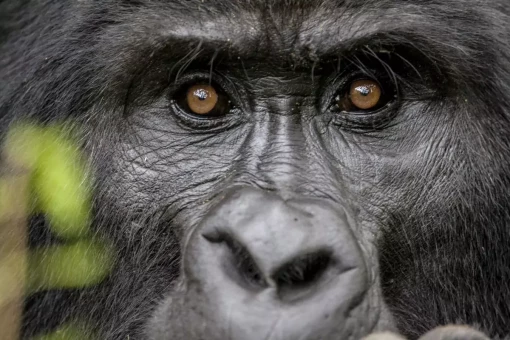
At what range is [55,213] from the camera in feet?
11.8

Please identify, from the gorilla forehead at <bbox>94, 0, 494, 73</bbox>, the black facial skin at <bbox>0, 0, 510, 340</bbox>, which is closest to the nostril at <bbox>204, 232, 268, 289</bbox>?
the black facial skin at <bbox>0, 0, 510, 340</bbox>

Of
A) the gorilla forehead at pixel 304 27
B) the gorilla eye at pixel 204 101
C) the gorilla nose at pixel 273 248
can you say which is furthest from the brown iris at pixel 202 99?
the gorilla nose at pixel 273 248

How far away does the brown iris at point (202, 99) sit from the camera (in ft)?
11.6

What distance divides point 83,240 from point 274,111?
3.02 ft

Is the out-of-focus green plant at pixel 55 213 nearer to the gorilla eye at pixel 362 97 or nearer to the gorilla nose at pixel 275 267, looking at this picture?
the gorilla nose at pixel 275 267

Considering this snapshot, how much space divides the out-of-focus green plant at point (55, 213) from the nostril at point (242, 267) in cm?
73

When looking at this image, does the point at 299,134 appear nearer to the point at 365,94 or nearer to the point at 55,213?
the point at 365,94

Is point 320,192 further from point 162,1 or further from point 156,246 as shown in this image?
point 162,1

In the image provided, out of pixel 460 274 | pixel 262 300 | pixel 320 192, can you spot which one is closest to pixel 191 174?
pixel 320 192

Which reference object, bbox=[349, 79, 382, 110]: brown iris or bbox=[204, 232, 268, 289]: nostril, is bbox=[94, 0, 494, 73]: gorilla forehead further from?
bbox=[204, 232, 268, 289]: nostril

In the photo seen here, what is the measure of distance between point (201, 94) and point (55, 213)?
0.76 meters

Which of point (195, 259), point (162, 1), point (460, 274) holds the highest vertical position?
point (162, 1)

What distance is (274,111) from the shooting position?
3504 millimetres

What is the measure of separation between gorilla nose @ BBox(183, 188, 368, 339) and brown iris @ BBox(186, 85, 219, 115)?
525mm
